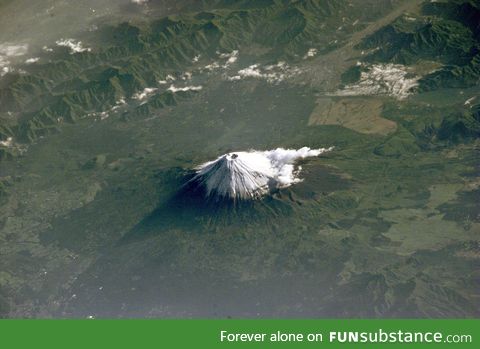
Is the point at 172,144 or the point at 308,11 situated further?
the point at 308,11

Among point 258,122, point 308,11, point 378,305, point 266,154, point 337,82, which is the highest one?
point 308,11

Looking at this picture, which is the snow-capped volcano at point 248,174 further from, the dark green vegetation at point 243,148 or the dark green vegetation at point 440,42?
the dark green vegetation at point 440,42

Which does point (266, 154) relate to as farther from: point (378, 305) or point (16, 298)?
point (16, 298)

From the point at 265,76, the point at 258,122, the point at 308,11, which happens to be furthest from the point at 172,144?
the point at 308,11

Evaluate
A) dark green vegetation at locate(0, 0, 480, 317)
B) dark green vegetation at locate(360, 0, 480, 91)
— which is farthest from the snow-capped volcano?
dark green vegetation at locate(360, 0, 480, 91)

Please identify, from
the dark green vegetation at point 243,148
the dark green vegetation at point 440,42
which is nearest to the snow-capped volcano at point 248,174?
the dark green vegetation at point 243,148
